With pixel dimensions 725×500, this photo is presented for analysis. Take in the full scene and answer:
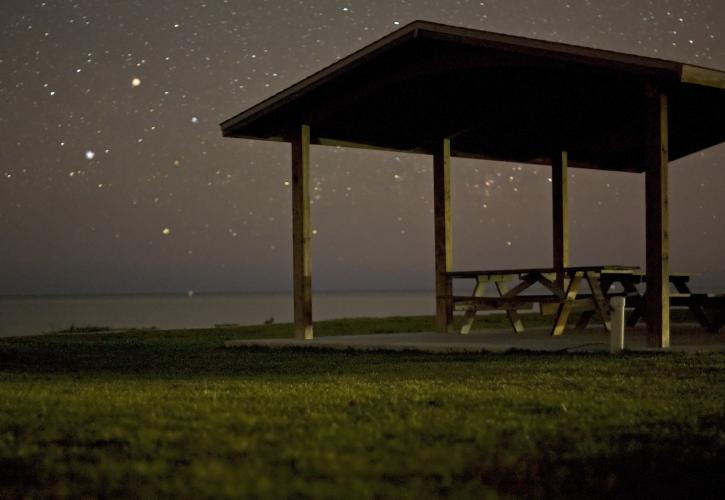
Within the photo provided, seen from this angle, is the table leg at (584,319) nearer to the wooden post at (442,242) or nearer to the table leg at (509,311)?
the table leg at (509,311)

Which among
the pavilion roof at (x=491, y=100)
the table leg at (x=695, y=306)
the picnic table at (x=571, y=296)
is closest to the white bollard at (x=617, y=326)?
the picnic table at (x=571, y=296)

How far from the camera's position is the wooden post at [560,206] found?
1469 cm

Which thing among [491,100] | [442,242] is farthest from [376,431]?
[442,242]

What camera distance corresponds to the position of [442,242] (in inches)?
523

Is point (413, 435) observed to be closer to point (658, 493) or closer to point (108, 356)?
point (658, 493)

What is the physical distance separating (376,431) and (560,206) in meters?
10.5

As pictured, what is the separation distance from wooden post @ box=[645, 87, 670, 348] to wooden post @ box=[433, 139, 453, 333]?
13.7 ft

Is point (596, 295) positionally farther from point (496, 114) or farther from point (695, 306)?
point (496, 114)

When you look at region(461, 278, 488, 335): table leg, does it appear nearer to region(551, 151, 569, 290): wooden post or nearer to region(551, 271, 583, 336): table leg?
region(551, 271, 583, 336): table leg

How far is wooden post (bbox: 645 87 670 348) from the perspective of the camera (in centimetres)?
917

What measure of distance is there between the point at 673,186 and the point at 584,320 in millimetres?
4609

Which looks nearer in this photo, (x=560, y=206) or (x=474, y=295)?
(x=474, y=295)

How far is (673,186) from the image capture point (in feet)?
52.5

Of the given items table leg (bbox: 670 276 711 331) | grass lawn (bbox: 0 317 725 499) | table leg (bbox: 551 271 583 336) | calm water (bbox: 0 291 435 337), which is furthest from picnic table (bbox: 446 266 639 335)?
calm water (bbox: 0 291 435 337)
